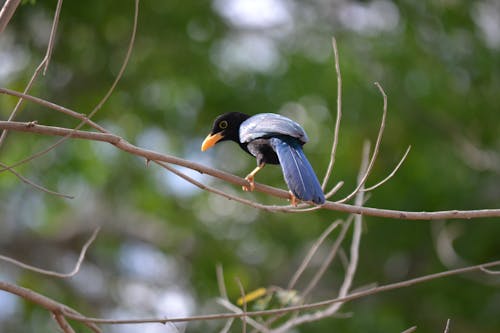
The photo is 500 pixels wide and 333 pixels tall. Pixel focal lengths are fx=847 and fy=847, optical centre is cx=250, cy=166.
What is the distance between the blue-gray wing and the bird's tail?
5 centimetres

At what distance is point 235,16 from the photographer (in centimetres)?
1186

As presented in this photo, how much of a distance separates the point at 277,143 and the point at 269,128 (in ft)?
0.59

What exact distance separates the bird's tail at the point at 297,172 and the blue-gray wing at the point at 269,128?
1.8 inches

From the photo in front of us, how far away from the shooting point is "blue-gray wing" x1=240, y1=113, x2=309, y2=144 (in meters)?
4.29

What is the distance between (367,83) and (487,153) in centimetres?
166

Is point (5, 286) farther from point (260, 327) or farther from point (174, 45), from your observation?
point (174, 45)


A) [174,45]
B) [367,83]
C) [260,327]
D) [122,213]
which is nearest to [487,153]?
[367,83]

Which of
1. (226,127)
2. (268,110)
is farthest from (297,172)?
(268,110)

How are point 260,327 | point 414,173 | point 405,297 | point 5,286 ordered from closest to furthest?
point 5,286, point 260,327, point 414,173, point 405,297

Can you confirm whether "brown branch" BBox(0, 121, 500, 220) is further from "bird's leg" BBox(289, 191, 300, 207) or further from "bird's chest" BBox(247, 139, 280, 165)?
"bird's chest" BBox(247, 139, 280, 165)

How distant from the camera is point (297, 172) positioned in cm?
386

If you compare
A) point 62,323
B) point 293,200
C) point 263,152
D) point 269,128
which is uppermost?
point 269,128

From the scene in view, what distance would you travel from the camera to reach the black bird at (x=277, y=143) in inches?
146

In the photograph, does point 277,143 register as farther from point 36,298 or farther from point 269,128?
point 36,298
